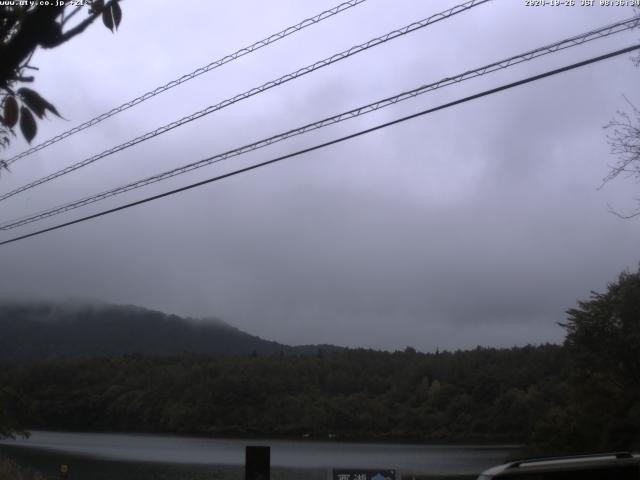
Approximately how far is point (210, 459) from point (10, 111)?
44389 millimetres

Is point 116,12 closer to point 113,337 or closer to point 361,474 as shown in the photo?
point 361,474

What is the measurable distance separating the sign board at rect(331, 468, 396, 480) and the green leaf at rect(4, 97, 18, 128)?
8.54 metres

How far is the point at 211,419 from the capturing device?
3226 inches

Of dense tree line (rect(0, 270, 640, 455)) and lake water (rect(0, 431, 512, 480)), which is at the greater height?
dense tree line (rect(0, 270, 640, 455))

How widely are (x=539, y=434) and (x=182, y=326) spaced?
133 meters

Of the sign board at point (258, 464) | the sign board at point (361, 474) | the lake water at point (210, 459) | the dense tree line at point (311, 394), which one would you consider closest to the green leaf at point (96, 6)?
the sign board at point (361, 474)

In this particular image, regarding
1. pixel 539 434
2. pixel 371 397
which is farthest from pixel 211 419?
pixel 539 434

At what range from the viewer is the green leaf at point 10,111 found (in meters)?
3.25

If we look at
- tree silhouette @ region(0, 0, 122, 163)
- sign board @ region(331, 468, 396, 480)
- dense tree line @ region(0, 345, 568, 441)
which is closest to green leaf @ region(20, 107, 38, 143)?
tree silhouette @ region(0, 0, 122, 163)

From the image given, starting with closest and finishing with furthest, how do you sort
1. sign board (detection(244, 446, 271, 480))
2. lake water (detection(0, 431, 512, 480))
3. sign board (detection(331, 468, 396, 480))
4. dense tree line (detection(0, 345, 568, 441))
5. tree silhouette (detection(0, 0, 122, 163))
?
tree silhouette (detection(0, 0, 122, 163)), sign board (detection(331, 468, 396, 480)), sign board (detection(244, 446, 271, 480)), lake water (detection(0, 431, 512, 480)), dense tree line (detection(0, 345, 568, 441))

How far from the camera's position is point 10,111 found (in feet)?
10.7

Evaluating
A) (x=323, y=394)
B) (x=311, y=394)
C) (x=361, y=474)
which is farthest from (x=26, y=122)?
(x=323, y=394)

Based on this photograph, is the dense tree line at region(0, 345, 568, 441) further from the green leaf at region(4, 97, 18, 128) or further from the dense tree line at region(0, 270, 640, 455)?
the green leaf at region(4, 97, 18, 128)

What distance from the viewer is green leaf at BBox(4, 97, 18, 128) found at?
3.25 metres
